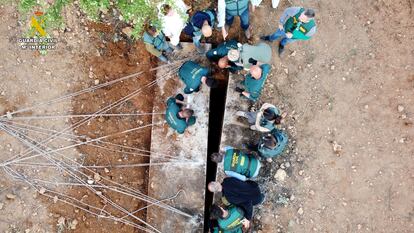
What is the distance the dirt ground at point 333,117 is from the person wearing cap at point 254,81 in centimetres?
44

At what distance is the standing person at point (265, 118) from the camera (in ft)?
19.3

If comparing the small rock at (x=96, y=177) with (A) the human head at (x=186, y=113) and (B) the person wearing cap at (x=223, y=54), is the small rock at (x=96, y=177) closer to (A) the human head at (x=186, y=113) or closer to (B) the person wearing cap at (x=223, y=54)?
(A) the human head at (x=186, y=113)

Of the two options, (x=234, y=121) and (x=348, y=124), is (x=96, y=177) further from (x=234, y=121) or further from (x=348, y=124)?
(x=348, y=124)

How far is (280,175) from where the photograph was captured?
22.1 feet

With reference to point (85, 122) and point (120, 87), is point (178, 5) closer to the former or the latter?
point (120, 87)

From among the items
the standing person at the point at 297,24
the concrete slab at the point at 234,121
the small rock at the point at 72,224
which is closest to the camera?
the standing person at the point at 297,24

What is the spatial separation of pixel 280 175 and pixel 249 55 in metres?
1.96

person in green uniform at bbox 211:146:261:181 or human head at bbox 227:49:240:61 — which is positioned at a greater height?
human head at bbox 227:49:240:61

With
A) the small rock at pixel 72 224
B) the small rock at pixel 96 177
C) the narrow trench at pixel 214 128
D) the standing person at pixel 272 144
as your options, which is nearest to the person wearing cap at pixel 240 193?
the standing person at pixel 272 144

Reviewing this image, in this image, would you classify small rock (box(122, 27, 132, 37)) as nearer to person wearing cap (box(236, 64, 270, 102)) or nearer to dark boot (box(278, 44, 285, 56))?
person wearing cap (box(236, 64, 270, 102))

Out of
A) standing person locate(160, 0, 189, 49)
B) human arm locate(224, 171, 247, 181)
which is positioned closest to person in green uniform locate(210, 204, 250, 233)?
human arm locate(224, 171, 247, 181)

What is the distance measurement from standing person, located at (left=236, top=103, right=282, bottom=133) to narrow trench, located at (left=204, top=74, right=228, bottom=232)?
809 mm

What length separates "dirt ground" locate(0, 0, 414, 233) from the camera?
6730 mm

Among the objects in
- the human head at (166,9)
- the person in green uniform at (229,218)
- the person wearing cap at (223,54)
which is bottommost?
the person in green uniform at (229,218)
